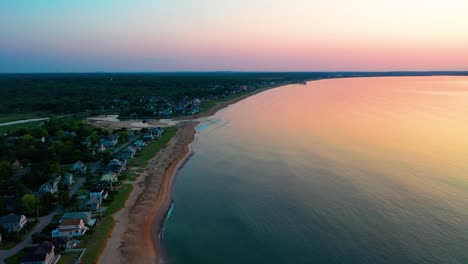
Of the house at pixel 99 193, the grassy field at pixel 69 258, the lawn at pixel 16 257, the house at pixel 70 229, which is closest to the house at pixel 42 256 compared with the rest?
the grassy field at pixel 69 258

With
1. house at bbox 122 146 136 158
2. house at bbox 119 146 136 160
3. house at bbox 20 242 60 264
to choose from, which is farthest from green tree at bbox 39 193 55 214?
house at bbox 122 146 136 158

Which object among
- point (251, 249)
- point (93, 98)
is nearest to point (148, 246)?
point (251, 249)

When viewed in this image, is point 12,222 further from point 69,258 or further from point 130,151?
point 130,151

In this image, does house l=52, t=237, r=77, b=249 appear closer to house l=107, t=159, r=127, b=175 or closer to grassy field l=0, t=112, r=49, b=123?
house l=107, t=159, r=127, b=175

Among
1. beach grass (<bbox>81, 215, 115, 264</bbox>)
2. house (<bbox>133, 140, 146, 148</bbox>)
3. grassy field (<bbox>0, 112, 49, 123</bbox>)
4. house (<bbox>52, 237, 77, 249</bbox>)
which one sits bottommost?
grassy field (<bbox>0, 112, 49, 123</bbox>)

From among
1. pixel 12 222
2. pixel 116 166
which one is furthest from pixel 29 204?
pixel 116 166

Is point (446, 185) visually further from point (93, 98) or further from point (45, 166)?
point (93, 98)
